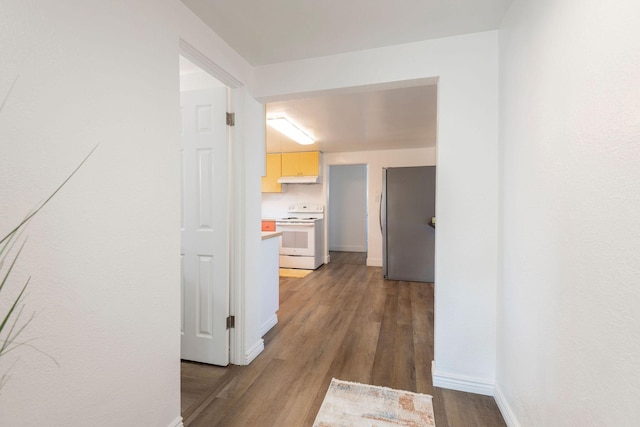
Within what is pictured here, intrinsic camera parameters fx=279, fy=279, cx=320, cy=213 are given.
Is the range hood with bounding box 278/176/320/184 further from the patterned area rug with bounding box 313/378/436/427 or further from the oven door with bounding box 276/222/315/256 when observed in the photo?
the patterned area rug with bounding box 313/378/436/427

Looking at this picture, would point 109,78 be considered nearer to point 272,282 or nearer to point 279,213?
point 272,282

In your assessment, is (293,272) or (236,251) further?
(293,272)

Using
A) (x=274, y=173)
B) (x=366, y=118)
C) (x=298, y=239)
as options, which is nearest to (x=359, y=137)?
(x=366, y=118)

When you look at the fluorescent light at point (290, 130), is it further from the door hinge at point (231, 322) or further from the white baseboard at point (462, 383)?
the white baseboard at point (462, 383)

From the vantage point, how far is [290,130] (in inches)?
157

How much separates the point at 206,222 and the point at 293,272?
317 cm

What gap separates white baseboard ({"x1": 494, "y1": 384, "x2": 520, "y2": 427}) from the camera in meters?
1.43

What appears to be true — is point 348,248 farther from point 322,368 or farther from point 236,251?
point 236,251

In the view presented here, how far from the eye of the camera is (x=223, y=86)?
6.75 feet

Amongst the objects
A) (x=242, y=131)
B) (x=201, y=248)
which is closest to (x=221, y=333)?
(x=201, y=248)

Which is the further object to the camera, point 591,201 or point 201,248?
point 201,248

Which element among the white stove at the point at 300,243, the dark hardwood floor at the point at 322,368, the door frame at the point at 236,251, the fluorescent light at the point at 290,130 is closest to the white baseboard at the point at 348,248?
the white stove at the point at 300,243

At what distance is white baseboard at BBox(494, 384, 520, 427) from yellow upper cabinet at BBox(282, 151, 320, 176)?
433 cm

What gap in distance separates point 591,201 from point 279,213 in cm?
565
